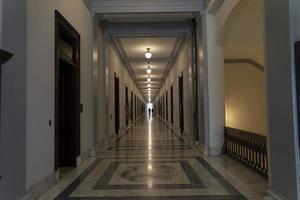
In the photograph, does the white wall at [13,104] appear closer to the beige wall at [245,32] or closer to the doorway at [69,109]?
the doorway at [69,109]

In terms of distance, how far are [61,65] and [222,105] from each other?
3.84 meters

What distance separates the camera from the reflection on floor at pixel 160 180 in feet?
13.7

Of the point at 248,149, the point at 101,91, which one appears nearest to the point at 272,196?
the point at 248,149

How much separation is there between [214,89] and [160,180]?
10.5 ft

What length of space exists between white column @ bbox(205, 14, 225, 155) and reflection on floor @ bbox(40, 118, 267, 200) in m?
0.56

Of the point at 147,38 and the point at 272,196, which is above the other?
the point at 147,38

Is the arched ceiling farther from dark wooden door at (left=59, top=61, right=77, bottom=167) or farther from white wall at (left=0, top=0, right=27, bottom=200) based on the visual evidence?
white wall at (left=0, top=0, right=27, bottom=200)

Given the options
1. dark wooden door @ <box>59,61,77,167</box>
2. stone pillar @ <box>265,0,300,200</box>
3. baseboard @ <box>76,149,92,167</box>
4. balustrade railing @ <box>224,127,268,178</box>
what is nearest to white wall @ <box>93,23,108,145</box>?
baseboard @ <box>76,149,92,167</box>

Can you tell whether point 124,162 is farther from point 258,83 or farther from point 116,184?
point 258,83

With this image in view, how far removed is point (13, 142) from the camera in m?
3.33

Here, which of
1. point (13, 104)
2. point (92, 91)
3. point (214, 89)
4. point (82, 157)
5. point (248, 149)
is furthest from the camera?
point (92, 91)

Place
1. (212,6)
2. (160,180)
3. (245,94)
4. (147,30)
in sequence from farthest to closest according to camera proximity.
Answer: (245,94) → (147,30) → (212,6) → (160,180)

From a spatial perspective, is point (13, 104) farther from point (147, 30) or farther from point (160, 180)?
point (147, 30)

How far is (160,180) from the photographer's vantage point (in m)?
5.03
